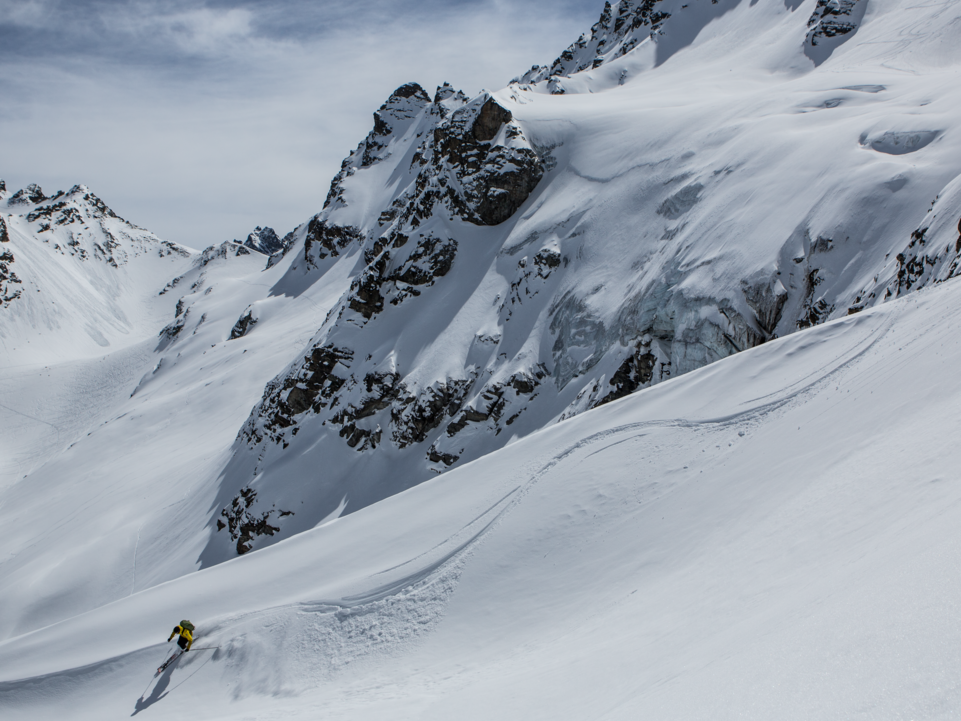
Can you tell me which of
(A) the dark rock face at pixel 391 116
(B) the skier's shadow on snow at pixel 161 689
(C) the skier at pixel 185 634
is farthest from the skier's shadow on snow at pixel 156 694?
(A) the dark rock face at pixel 391 116

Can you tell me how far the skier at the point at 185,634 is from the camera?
42.0 feet

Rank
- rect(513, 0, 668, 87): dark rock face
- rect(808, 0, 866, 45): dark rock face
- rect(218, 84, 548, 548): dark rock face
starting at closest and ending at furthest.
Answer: rect(218, 84, 548, 548): dark rock face → rect(808, 0, 866, 45): dark rock face → rect(513, 0, 668, 87): dark rock face

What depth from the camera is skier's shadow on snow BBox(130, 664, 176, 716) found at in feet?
39.4

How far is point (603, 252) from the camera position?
1033 inches

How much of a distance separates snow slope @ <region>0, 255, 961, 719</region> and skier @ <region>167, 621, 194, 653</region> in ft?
0.75

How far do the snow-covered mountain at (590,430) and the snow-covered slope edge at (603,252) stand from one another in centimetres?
16

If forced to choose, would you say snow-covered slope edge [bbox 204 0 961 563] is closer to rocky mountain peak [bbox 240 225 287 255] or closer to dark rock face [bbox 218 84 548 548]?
dark rock face [bbox 218 84 548 548]

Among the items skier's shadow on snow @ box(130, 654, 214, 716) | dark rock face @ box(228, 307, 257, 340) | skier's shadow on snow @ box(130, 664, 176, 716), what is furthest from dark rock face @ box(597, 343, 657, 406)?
dark rock face @ box(228, 307, 257, 340)

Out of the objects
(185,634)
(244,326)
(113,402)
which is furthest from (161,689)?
(113,402)

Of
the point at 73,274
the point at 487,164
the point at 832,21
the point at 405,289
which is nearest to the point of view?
the point at 405,289

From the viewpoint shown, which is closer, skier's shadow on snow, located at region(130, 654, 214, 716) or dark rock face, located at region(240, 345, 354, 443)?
skier's shadow on snow, located at region(130, 654, 214, 716)

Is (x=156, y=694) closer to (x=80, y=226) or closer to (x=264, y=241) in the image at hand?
(x=264, y=241)

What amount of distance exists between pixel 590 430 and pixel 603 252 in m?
14.6

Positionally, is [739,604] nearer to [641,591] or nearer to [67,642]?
[641,591]
